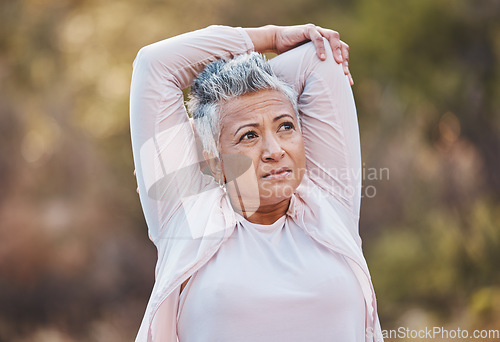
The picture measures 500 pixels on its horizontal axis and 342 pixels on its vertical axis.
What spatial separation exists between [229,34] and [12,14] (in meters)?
5.44

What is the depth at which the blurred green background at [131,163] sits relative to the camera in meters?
5.71

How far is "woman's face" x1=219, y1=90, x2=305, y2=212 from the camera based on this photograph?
68.9 inches

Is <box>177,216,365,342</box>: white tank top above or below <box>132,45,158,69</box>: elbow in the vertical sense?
below

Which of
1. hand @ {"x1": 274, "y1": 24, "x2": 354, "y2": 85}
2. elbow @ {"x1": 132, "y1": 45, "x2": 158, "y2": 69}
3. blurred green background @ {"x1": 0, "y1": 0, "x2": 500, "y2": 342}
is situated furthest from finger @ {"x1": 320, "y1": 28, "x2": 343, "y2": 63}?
blurred green background @ {"x1": 0, "y1": 0, "x2": 500, "y2": 342}

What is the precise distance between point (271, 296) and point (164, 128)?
0.57 metres

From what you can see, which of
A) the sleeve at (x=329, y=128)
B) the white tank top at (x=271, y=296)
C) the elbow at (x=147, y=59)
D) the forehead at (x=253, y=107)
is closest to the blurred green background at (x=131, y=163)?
the sleeve at (x=329, y=128)

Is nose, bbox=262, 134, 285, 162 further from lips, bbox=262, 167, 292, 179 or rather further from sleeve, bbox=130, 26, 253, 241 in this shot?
sleeve, bbox=130, 26, 253, 241

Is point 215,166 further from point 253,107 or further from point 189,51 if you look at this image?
point 189,51

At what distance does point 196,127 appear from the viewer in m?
1.88

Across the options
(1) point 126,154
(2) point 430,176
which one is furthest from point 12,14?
(2) point 430,176

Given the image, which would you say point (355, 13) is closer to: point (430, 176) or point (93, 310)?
point (430, 176)

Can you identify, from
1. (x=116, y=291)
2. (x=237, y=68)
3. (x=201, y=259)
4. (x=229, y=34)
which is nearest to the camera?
(x=201, y=259)

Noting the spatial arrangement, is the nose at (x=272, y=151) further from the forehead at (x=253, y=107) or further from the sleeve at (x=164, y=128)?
the sleeve at (x=164, y=128)

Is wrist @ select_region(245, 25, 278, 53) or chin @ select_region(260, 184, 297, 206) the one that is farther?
wrist @ select_region(245, 25, 278, 53)
